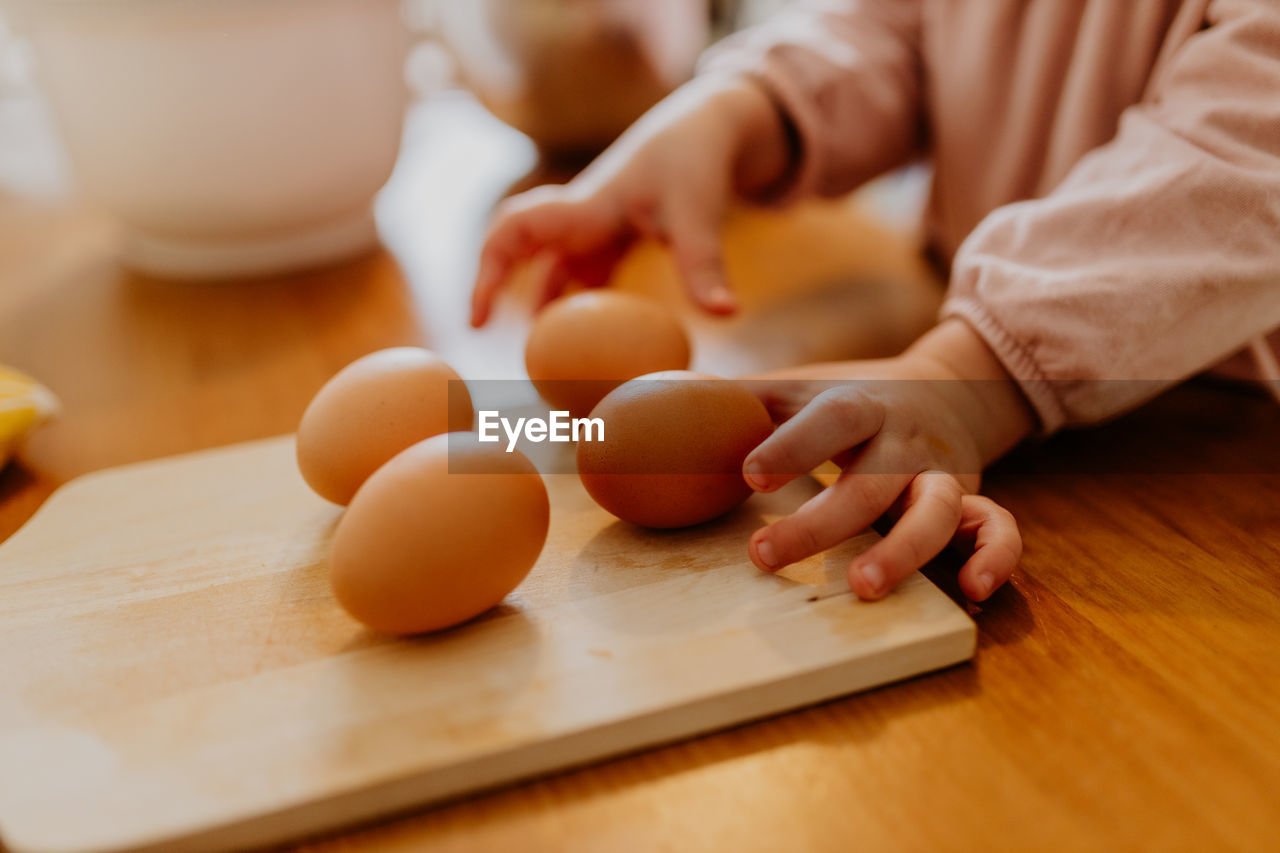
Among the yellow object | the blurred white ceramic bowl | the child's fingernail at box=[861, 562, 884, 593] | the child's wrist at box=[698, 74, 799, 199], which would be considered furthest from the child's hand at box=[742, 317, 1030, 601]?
the blurred white ceramic bowl

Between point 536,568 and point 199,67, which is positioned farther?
point 199,67

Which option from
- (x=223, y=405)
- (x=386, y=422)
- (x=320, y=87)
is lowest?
(x=223, y=405)

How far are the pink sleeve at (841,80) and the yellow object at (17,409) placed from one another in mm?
753

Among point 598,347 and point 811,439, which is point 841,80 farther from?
point 811,439

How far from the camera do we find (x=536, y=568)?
57 centimetres

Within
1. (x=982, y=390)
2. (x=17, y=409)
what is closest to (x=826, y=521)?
(x=982, y=390)

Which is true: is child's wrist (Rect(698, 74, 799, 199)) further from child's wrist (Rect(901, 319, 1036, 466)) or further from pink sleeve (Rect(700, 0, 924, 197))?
child's wrist (Rect(901, 319, 1036, 466))

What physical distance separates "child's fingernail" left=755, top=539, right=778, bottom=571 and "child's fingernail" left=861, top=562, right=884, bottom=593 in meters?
0.05

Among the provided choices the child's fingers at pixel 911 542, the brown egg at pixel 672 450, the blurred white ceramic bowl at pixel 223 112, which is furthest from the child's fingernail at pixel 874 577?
the blurred white ceramic bowl at pixel 223 112

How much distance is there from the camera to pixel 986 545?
540 millimetres

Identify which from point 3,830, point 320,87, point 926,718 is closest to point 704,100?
point 320,87

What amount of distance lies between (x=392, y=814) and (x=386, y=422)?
0.84 ft

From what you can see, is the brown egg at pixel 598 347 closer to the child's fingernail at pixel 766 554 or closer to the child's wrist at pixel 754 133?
the child's fingernail at pixel 766 554

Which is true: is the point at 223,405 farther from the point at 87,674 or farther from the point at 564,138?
the point at 564,138
